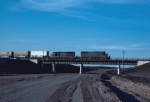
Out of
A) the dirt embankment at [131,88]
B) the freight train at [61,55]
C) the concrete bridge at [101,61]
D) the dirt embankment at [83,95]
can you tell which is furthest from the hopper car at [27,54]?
the dirt embankment at [83,95]

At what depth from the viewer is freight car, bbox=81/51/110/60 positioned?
13588cm

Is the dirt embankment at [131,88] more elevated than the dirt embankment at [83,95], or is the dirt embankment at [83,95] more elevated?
the dirt embankment at [83,95]

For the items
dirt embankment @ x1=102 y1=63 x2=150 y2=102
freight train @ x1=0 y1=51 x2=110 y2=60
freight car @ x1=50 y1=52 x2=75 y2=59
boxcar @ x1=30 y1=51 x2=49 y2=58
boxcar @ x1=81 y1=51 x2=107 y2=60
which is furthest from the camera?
boxcar @ x1=30 y1=51 x2=49 y2=58

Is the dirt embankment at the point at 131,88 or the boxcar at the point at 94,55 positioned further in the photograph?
the boxcar at the point at 94,55

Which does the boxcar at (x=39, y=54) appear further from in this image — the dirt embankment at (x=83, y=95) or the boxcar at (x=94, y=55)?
the dirt embankment at (x=83, y=95)

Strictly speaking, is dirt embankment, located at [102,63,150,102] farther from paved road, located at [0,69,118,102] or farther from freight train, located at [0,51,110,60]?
freight train, located at [0,51,110,60]

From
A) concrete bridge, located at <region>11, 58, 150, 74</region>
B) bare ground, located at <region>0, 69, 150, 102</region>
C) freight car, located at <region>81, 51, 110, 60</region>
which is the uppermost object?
freight car, located at <region>81, 51, 110, 60</region>

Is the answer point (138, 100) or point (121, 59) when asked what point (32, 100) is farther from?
point (121, 59)

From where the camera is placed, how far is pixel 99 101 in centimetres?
2319

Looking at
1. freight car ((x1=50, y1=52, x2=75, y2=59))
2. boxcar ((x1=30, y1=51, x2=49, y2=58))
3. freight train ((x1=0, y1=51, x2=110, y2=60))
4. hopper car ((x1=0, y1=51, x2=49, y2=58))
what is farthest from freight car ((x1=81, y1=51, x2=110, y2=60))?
hopper car ((x1=0, y1=51, x2=49, y2=58))

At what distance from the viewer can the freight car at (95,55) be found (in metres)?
136

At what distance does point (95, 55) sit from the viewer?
455 feet

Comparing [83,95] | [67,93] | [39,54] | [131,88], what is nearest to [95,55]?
[39,54]

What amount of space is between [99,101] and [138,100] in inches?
221
